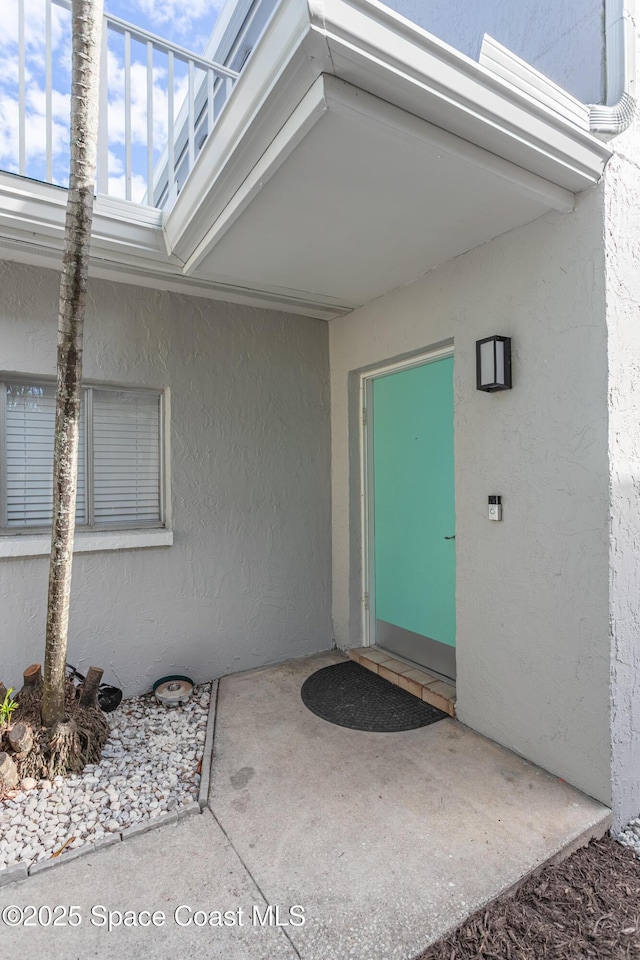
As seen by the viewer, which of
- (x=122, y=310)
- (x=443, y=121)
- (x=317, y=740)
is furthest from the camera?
(x=122, y=310)

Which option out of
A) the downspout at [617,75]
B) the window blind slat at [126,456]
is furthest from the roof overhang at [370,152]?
the window blind slat at [126,456]

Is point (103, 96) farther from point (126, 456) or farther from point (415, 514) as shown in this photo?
point (415, 514)

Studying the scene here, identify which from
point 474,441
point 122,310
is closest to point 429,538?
point 474,441

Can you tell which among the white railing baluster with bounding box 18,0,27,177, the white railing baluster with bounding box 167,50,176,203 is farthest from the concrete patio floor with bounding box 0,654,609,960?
the white railing baluster with bounding box 18,0,27,177

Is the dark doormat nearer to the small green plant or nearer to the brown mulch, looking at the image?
the brown mulch

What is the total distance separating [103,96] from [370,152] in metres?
2.41

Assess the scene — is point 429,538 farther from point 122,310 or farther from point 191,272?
point 122,310

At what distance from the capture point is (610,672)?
105 inches

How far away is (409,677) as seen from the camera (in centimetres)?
406

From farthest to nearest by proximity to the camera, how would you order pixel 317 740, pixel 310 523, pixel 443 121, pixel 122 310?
pixel 310 523 < pixel 122 310 < pixel 317 740 < pixel 443 121

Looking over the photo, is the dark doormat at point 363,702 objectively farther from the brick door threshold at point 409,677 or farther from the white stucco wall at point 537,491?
the white stucco wall at point 537,491

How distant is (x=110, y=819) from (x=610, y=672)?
273 cm

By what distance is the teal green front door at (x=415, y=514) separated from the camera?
12.9 feet

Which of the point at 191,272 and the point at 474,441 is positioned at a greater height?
the point at 191,272
